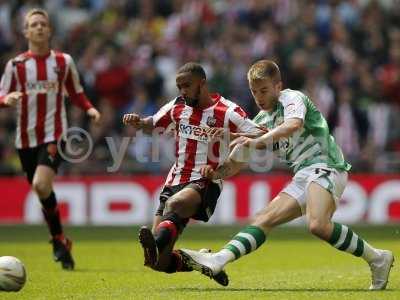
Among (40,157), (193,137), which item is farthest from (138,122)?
(40,157)

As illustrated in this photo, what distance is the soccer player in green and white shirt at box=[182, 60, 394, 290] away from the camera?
8.08m

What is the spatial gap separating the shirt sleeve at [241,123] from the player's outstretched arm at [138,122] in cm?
71

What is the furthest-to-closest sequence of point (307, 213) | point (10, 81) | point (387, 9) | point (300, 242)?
point (387, 9)
point (300, 242)
point (10, 81)
point (307, 213)

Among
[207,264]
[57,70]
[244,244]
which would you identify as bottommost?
[207,264]

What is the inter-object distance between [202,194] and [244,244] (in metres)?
0.73

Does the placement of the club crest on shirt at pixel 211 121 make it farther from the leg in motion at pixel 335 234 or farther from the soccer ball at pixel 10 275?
the soccer ball at pixel 10 275

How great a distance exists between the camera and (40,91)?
1126 centimetres

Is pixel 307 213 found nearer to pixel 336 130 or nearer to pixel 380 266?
pixel 380 266

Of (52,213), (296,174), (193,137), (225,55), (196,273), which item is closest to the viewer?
(296,174)

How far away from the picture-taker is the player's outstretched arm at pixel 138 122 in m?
8.82

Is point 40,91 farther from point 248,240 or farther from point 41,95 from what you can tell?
point 248,240

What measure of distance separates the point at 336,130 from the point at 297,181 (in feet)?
30.7

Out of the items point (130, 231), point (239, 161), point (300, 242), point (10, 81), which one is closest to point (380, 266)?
point (239, 161)

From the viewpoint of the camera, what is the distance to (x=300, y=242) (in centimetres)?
1465
